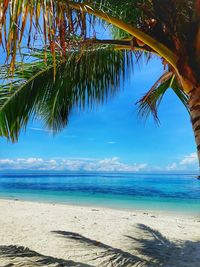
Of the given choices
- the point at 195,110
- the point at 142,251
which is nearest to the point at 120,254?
the point at 142,251

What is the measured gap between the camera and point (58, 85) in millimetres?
5352

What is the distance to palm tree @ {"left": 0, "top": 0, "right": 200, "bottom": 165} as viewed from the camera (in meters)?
2.19

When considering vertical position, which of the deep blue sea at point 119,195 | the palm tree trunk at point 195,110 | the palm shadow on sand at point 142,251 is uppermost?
the palm tree trunk at point 195,110

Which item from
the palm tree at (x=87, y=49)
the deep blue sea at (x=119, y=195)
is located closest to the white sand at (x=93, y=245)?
the deep blue sea at (x=119, y=195)

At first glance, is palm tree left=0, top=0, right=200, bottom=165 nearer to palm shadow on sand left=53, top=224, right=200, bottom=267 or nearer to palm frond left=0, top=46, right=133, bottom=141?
palm frond left=0, top=46, right=133, bottom=141

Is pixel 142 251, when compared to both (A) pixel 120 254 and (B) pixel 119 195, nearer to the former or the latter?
(A) pixel 120 254

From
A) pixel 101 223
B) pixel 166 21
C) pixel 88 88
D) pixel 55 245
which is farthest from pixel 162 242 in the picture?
pixel 166 21

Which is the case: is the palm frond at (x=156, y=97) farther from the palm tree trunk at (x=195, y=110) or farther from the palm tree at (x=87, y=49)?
the palm tree trunk at (x=195, y=110)

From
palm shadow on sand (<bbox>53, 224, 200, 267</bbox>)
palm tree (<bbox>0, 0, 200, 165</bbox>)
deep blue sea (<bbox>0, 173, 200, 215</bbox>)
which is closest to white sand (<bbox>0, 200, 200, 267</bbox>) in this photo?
palm shadow on sand (<bbox>53, 224, 200, 267</bbox>)

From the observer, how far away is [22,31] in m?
1.99

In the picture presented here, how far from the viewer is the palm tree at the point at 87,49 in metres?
2.19

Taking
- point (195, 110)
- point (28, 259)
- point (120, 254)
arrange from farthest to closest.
Answer: 1. point (120, 254)
2. point (28, 259)
3. point (195, 110)

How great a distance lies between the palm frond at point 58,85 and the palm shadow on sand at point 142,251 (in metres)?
2.21

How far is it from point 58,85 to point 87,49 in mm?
813
